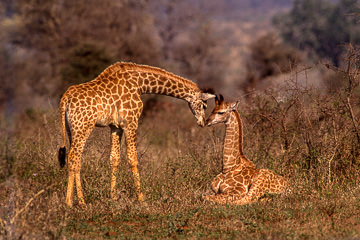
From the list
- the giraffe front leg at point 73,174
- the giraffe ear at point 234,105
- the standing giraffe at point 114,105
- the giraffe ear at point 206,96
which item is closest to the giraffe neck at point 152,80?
the standing giraffe at point 114,105

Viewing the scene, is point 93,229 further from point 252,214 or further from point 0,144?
point 0,144

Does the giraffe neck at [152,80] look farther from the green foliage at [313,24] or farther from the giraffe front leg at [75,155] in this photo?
the green foliage at [313,24]

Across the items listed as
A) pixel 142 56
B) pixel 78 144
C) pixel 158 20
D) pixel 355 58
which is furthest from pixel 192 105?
pixel 158 20

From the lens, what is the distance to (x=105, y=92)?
859cm

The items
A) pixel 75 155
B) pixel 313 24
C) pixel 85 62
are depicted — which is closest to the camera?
pixel 75 155

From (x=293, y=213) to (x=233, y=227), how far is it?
3.23 feet

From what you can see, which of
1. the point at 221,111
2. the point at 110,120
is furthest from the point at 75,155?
the point at 221,111

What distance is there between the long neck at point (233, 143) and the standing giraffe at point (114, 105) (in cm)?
75

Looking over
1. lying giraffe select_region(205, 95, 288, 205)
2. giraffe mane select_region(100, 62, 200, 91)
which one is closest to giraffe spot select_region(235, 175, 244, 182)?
lying giraffe select_region(205, 95, 288, 205)

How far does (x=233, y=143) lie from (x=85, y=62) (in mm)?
13299

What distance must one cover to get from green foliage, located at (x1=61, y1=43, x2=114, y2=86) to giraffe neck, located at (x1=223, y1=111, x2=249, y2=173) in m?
11.8

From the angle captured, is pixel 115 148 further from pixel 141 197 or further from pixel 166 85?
pixel 166 85

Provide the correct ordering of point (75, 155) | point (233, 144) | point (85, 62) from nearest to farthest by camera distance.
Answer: point (75, 155) < point (233, 144) < point (85, 62)

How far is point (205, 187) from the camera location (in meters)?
9.27
